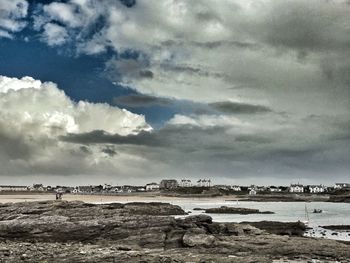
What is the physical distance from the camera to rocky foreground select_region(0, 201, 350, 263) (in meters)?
25.8

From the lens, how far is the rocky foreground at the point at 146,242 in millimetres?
25781

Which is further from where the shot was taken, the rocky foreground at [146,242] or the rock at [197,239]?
the rock at [197,239]

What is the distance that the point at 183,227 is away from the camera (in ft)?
109

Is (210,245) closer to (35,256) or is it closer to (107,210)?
(35,256)

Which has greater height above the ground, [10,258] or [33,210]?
[33,210]

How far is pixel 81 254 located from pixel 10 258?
3787 mm

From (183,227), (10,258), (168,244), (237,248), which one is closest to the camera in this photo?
(10,258)

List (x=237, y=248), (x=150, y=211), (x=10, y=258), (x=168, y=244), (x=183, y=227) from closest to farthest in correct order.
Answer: (x=10, y=258) → (x=237, y=248) → (x=168, y=244) → (x=183, y=227) → (x=150, y=211)

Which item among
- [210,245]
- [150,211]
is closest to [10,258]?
[210,245]

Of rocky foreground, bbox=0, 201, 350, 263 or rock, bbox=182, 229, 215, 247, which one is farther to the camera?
rock, bbox=182, 229, 215, 247

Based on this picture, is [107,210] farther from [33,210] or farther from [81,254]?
[81,254]

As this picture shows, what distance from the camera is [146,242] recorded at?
31.5 m

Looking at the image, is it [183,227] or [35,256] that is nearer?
[35,256]

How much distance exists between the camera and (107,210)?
43.9m
